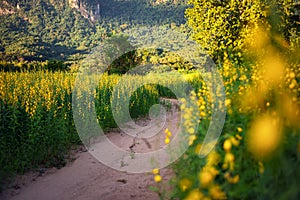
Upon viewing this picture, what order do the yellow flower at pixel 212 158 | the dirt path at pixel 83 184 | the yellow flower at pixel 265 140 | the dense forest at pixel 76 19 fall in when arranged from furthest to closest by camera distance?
the dense forest at pixel 76 19, the dirt path at pixel 83 184, the yellow flower at pixel 212 158, the yellow flower at pixel 265 140

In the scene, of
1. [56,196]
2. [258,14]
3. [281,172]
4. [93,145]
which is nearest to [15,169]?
[56,196]

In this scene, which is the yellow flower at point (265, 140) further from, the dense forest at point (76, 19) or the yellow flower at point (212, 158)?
the dense forest at point (76, 19)

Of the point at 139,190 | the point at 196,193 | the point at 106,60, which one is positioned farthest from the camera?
the point at 106,60

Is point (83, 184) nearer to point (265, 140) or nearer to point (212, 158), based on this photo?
point (212, 158)

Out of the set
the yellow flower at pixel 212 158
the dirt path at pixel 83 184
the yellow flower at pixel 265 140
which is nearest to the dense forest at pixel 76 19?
the dirt path at pixel 83 184

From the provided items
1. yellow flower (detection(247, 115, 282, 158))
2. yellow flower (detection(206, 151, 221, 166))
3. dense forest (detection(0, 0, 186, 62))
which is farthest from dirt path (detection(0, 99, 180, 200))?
dense forest (detection(0, 0, 186, 62))

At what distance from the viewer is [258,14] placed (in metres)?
10.4

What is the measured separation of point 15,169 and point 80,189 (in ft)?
5.16

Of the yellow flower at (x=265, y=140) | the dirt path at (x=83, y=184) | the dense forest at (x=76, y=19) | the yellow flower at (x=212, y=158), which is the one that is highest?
the dense forest at (x=76, y=19)

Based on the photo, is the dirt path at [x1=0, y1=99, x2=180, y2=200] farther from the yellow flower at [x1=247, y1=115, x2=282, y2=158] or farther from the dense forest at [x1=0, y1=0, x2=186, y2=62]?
the dense forest at [x1=0, y1=0, x2=186, y2=62]

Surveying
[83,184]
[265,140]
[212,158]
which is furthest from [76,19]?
[265,140]

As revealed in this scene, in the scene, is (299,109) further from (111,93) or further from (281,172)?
(111,93)

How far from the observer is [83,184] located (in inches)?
191

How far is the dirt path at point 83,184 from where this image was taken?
4.32 metres
